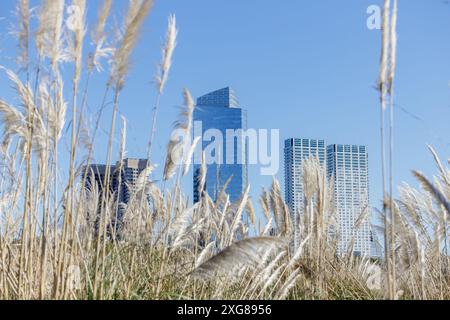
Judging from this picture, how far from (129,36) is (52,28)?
0.42 m

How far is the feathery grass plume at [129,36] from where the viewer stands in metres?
3.11

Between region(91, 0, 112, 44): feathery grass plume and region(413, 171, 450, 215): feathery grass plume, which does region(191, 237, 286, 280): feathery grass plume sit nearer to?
region(413, 171, 450, 215): feathery grass plume

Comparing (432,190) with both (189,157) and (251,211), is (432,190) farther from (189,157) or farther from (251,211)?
(251,211)

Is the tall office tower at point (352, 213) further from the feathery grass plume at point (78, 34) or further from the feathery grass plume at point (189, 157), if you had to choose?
the feathery grass plume at point (78, 34)

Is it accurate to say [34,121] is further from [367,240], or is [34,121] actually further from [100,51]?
[367,240]

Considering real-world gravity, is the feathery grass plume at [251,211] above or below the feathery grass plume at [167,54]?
below

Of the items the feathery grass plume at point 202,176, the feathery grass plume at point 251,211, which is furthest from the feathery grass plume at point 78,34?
the feathery grass plume at point 251,211

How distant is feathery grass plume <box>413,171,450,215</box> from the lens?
278cm

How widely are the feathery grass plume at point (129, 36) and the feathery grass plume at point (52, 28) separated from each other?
30 centimetres

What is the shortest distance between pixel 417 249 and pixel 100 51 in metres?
2.18
